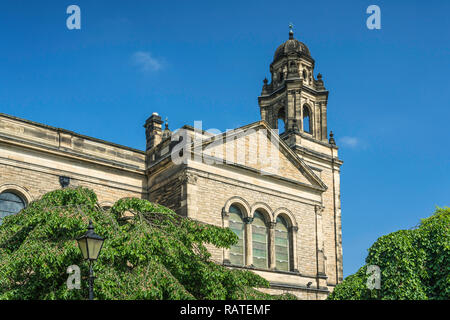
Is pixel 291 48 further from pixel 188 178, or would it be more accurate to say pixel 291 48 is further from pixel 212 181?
pixel 188 178

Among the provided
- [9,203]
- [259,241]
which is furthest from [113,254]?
[259,241]

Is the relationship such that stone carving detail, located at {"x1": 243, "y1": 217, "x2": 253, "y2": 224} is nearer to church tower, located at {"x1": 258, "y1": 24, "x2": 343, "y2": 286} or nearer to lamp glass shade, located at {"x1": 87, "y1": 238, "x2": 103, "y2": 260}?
church tower, located at {"x1": 258, "y1": 24, "x2": 343, "y2": 286}

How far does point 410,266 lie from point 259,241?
8.47 metres

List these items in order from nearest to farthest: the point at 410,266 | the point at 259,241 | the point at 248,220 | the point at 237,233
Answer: the point at 410,266
the point at 237,233
the point at 248,220
the point at 259,241

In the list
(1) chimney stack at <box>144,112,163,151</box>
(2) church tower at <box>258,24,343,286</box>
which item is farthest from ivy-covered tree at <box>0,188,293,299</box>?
(2) church tower at <box>258,24,343,286</box>

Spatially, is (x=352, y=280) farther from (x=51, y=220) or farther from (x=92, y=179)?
(x=92, y=179)

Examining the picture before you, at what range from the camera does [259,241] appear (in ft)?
79.5

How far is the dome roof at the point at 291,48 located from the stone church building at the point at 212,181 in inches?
499

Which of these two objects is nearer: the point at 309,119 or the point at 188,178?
the point at 188,178

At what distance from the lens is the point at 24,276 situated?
13570mm

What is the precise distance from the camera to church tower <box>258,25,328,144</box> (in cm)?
3506

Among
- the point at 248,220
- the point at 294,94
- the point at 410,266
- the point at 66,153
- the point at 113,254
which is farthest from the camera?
the point at 294,94
